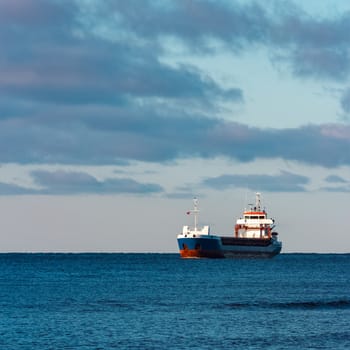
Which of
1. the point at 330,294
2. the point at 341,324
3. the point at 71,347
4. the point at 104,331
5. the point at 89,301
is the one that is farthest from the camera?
the point at 330,294

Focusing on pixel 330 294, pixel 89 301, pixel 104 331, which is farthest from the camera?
pixel 330 294

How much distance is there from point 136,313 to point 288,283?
5970 centimetres

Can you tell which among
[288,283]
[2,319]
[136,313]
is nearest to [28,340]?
[2,319]

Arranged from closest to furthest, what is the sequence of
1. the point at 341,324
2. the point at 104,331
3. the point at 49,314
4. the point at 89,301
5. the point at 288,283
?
the point at 104,331 < the point at 341,324 < the point at 49,314 < the point at 89,301 < the point at 288,283

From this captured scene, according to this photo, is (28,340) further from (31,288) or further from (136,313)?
(31,288)

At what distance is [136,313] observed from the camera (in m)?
87.4

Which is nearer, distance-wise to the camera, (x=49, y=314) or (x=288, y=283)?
(x=49, y=314)

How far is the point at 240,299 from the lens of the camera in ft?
346

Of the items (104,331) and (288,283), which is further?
(288,283)

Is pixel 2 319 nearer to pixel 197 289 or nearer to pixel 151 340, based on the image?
pixel 151 340

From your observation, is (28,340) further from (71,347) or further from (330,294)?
(330,294)

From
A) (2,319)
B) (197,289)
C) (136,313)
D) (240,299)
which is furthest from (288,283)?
(2,319)

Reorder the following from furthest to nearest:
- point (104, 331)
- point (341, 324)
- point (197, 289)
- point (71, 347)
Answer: point (197, 289) → point (341, 324) → point (104, 331) → point (71, 347)

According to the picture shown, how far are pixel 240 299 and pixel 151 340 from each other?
1497 inches
